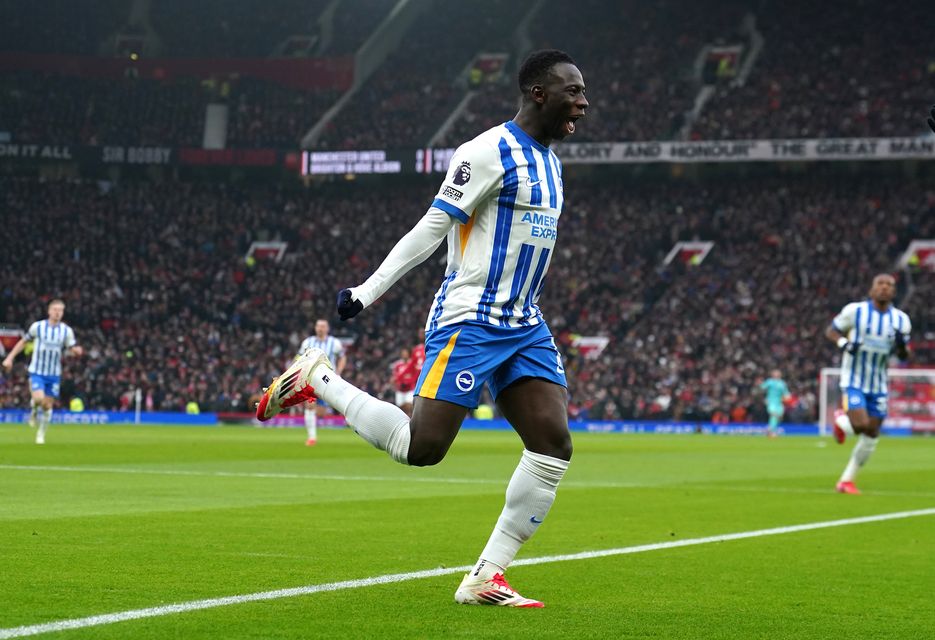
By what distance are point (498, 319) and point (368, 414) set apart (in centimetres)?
73

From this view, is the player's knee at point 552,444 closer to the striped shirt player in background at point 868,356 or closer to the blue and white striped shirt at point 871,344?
the striped shirt player in background at point 868,356

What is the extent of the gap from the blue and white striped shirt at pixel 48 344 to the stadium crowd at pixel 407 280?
22091mm

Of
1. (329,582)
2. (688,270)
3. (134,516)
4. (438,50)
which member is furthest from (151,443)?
(438,50)

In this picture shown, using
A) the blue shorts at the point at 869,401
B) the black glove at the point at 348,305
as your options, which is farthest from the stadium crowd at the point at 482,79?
the black glove at the point at 348,305

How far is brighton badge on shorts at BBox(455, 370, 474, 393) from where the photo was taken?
5930 mm

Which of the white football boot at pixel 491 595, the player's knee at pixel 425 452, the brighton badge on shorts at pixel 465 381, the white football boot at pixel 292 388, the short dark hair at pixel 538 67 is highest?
the short dark hair at pixel 538 67

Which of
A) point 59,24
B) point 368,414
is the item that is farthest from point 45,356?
point 59,24

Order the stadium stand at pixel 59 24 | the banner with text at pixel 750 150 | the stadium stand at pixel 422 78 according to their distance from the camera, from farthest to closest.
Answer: the stadium stand at pixel 59 24 < the stadium stand at pixel 422 78 < the banner with text at pixel 750 150

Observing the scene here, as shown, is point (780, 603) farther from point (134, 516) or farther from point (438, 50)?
point (438, 50)

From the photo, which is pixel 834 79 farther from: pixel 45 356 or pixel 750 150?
pixel 45 356

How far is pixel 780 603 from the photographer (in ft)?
21.5

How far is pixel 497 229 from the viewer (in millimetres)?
6145

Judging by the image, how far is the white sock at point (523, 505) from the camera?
Answer: 241 inches

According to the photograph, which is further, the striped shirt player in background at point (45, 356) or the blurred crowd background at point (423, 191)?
the blurred crowd background at point (423, 191)
